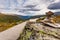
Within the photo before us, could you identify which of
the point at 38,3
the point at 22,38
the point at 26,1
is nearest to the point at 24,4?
the point at 26,1

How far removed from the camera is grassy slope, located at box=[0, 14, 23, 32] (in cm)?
248

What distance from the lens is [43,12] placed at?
259 cm

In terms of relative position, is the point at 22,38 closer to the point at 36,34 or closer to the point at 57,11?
the point at 36,34

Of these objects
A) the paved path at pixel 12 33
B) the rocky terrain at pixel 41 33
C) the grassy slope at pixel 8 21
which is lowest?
the paved path at pixel 12 33

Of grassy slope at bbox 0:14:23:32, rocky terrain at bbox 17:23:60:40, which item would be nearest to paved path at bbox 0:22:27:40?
grassy slope at bbox 0:14:23:32

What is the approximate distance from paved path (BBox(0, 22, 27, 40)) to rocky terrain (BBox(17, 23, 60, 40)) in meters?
0.42

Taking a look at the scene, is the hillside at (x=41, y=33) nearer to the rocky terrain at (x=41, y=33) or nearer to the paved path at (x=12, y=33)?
the rocky terrain at (x=41, y=33)

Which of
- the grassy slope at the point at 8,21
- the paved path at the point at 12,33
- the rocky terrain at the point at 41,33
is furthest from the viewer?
the grassy slope at the point at 8,21

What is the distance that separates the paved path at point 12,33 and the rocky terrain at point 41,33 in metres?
0.42

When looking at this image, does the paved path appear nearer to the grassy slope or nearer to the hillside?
the grassy slope

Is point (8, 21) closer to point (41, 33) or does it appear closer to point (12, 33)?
point (12, 33)

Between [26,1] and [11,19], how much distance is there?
1.22 ft

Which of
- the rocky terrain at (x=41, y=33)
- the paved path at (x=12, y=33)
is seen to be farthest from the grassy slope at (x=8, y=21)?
the rocky terrain at (x=41, y=33)

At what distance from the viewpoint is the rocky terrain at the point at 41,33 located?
168 centimetres
